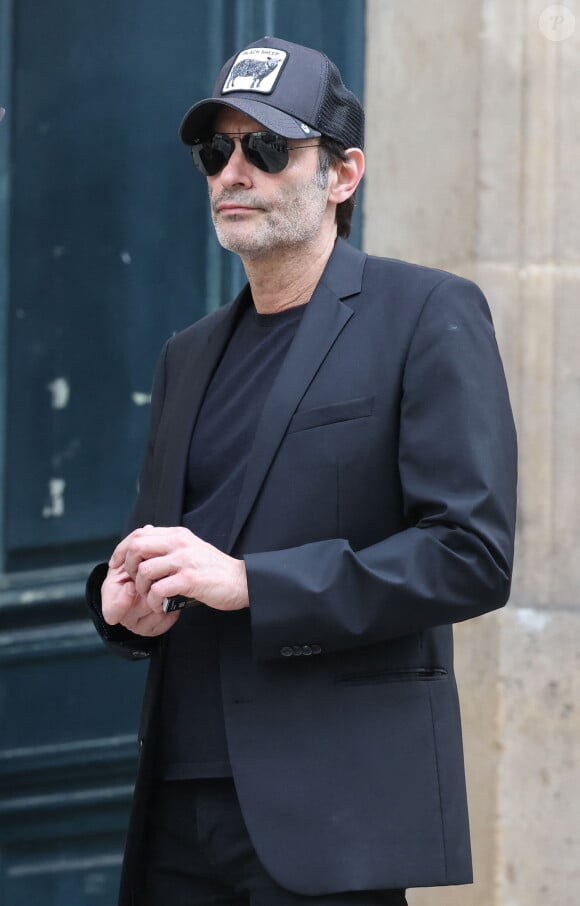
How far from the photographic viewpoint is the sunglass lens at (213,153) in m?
2.74

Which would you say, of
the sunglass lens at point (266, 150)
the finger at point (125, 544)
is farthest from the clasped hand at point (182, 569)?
the sunglass lens at point (266, 150)

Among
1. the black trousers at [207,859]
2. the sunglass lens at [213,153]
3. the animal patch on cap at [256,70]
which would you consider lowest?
the black trousers at [207,859]

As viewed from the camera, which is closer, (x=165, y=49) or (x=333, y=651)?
(x=333, y=651)

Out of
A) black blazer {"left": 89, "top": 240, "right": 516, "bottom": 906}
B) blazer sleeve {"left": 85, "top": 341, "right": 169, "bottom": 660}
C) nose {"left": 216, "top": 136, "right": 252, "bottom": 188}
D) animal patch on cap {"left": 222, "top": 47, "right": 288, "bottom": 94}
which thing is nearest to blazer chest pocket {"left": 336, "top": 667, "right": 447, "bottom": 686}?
black blazer {"left": 89, "top": 240, "right": 516, "bottom": 906}

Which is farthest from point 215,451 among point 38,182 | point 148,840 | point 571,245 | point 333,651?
point 38,182

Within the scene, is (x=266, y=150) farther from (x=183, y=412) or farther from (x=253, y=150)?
(x=183, y=412)

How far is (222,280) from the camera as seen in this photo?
4.23 metres

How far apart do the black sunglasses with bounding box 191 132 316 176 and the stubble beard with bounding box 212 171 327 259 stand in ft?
0.16

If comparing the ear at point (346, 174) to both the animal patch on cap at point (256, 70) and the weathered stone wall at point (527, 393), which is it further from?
the weathered stone wall at point (527, 393)

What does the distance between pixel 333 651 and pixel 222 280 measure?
195 centimetres

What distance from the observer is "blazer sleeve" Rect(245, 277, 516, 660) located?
2.37 meters

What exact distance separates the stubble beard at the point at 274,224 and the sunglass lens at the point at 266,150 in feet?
0.15

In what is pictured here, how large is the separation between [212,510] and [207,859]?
565mm

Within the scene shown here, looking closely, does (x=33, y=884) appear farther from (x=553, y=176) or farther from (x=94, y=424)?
(x=553, y=176)
